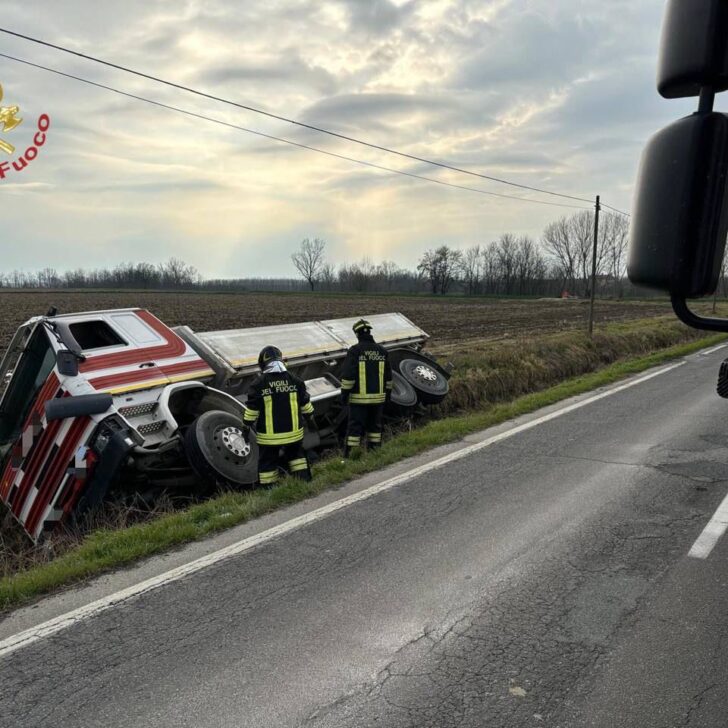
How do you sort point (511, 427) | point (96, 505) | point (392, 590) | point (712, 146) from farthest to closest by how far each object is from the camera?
point (511, 427) < point (96, 505) < point (392, 590) < point (712, 146)

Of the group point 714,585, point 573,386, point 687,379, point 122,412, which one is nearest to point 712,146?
point 714,585

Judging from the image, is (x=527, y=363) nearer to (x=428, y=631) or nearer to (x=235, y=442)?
(x=235, y=442)

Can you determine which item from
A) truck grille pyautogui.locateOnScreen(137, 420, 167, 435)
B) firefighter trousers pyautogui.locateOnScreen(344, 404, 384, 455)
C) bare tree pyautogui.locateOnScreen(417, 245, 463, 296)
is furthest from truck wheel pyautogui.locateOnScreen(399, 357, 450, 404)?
bare tree pyautogui.locateOnScreen(417, 245, 463, 296)

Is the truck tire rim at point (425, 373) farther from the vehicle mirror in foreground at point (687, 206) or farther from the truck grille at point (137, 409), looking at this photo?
the vehicle mirror in foreground at point (687, 206)

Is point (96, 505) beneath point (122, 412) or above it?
beneath

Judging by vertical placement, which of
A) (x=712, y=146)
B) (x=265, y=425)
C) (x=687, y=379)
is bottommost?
(x=687, y=379)

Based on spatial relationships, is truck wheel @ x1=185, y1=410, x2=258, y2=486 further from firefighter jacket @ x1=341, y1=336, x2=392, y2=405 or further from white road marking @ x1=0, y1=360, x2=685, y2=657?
firefighter jacket @ x1=341, y1=336, x2=392, y2=405

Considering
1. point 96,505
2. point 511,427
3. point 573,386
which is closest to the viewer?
point 96,505

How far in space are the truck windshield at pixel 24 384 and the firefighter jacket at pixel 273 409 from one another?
2.08m

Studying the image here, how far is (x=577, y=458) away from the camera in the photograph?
7.45 meters

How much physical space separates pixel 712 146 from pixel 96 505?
5.96m

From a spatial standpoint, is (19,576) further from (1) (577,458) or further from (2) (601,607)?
(1) (577,458)

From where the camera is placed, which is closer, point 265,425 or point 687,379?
point 265,425

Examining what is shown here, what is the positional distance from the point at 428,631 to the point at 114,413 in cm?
385
